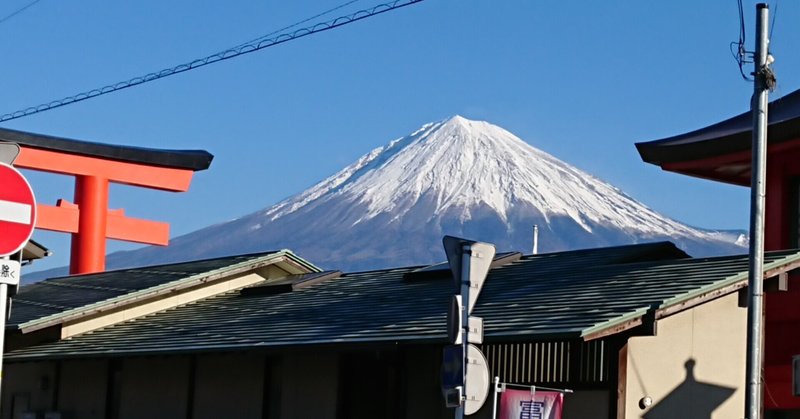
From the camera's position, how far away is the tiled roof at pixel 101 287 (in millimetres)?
20969

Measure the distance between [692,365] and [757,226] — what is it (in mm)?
2827

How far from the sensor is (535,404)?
1245 centimetres

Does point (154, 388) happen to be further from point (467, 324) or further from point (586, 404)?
point (467, 324)

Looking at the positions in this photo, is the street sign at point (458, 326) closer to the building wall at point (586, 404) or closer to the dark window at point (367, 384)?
the building wall at point (586, 404)

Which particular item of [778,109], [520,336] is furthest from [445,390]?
[778,109]

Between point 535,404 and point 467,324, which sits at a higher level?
point 467,324

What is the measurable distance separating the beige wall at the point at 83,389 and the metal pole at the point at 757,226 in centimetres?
1120

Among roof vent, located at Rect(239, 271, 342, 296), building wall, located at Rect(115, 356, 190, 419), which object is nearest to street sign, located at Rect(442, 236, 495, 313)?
building wall, located at Rect(115, 356, 190, 419)

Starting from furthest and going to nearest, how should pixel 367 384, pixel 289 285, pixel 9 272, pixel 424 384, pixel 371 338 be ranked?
pixel 289 285
pixel 367 384
pixel 424 384
pixel 371 338
pixel 9 272

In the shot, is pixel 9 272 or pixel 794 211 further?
pixel 794 211

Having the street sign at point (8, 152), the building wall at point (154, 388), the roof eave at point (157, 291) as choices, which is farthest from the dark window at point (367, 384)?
the street sign at point (8, 152)

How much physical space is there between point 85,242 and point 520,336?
57.8 ft

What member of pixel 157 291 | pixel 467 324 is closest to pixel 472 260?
pixel 467 324

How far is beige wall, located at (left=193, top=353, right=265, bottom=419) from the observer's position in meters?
17.3
